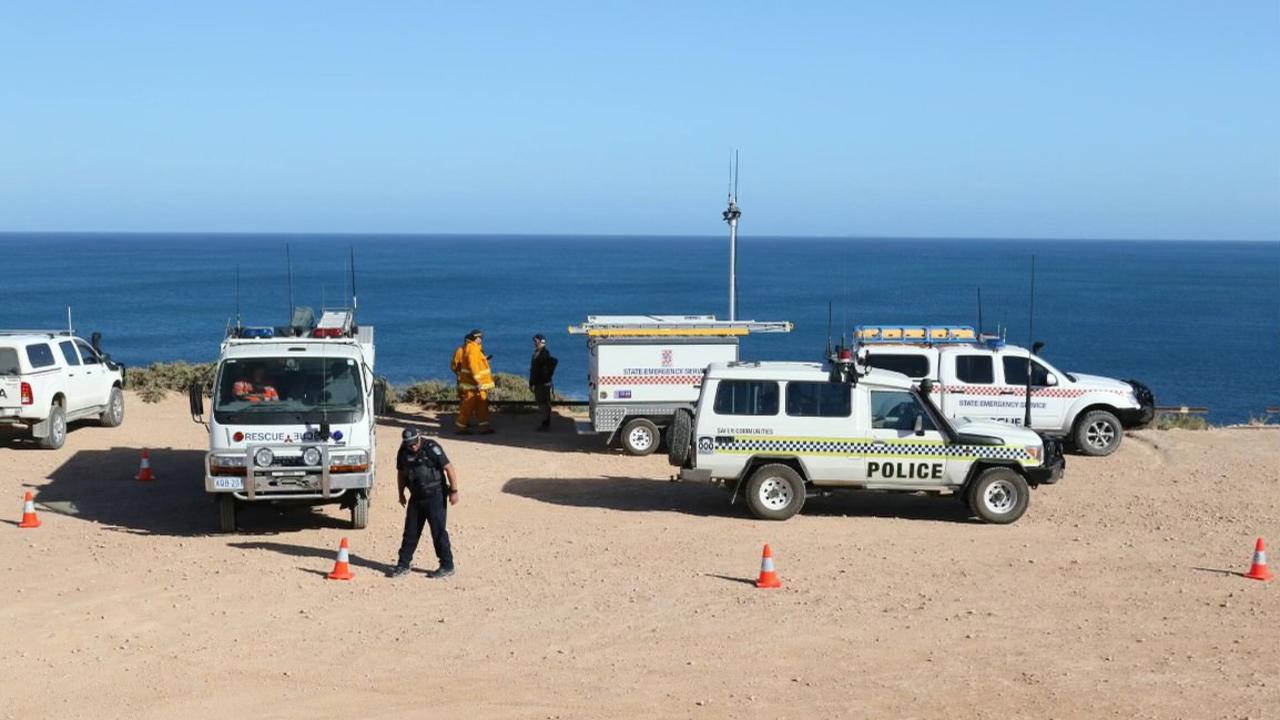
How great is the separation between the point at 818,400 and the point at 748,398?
830 millimetres

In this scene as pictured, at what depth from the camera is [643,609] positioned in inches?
478

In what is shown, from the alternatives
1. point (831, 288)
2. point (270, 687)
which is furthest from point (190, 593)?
point (831, 288)

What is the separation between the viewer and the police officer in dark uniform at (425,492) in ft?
42.6

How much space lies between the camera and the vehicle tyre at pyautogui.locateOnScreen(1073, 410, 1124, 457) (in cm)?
2142

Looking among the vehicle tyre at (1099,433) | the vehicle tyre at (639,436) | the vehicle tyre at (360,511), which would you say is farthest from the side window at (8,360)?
the vehicle tyre at (1099,433)

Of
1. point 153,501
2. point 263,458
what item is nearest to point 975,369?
point 263,458

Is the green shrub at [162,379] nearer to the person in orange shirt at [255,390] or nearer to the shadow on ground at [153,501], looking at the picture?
the shadow on ground at [153,501]

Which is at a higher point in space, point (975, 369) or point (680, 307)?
point (680, 307)

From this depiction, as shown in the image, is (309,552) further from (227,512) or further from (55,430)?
(55,430)

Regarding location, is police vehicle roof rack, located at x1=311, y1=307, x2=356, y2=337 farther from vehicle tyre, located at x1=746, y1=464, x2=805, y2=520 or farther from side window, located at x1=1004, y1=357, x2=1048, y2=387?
side window, located at x1=1004, y1=357, x2=1048, y2=387

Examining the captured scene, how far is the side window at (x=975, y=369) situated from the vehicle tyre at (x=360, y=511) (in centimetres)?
1014

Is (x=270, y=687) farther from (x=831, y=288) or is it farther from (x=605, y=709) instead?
(x=831, y=288)

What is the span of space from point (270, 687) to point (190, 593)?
114 inches

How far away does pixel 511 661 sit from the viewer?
10641 mm
